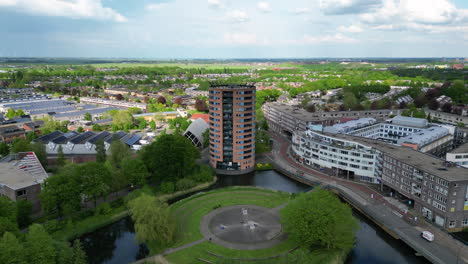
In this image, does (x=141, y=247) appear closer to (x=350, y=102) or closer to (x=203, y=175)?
(x=203, y=175)

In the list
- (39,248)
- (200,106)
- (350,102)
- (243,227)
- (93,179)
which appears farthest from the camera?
(200,106)

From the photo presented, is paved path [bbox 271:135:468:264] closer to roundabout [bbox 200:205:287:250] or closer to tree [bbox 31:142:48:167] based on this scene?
roundabout [bbox 200:205:287:250]

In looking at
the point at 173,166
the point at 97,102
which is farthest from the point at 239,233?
the point at 97,102

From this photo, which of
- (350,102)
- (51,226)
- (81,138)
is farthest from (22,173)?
(350,102)

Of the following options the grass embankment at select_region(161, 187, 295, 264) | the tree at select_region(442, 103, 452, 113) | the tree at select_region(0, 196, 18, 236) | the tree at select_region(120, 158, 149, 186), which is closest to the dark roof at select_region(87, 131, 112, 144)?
the tree at select_region(120, 158, 149, 186)

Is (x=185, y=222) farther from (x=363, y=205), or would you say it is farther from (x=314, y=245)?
(x=363, y=205)

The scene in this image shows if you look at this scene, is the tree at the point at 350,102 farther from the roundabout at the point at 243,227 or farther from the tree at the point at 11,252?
the tree at the point at 11,252

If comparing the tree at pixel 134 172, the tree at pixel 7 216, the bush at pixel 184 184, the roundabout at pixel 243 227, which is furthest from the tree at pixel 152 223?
the bush at pixel 184 184
